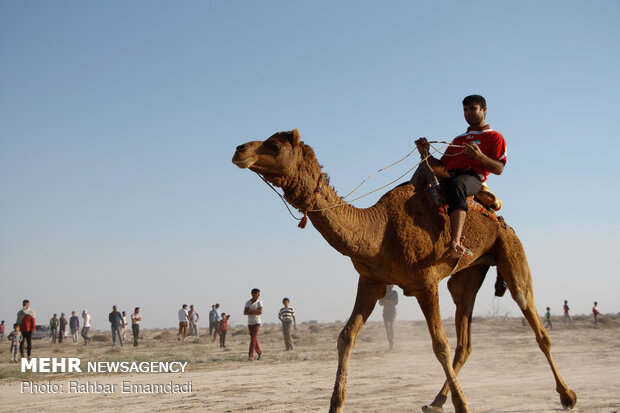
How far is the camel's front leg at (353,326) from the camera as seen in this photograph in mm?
6008

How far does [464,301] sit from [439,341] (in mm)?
1793

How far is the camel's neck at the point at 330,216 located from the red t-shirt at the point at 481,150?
1571 mm

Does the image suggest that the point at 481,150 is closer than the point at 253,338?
Yes

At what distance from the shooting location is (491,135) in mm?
6918

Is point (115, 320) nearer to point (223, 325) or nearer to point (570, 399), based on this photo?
point (223, 325)

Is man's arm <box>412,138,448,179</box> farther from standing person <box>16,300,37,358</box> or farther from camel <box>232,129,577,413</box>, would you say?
standing person <box>16,300,37,358</box>

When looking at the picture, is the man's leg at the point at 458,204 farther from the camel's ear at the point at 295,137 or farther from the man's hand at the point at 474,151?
the camel's ear at the point at 295,137

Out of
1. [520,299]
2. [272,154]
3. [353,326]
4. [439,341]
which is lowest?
[439,341]

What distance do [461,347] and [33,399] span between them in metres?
6.64

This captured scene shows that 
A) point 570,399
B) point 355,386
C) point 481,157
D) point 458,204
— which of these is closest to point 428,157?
point 481,157

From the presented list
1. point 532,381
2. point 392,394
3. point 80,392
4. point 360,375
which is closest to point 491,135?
point 392,394

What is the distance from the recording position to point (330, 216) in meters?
5.87

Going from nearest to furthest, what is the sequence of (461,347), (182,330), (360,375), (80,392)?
(461,347) < (80,392) < (360,375) < (182,330)

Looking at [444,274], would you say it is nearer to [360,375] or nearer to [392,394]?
[392,394]
